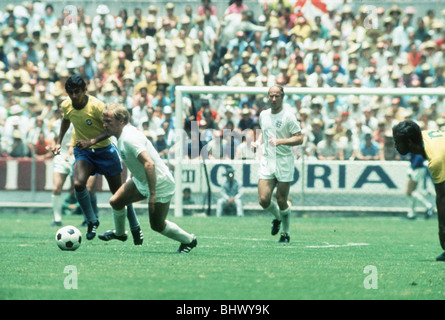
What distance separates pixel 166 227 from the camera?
1092 centimetres

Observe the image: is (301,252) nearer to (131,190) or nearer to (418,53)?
(131,190)

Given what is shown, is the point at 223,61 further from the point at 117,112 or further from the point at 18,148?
the point at 117,112

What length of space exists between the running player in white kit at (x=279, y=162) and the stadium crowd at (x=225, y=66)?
6.82 m

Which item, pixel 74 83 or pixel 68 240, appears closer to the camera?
pixel 68 240

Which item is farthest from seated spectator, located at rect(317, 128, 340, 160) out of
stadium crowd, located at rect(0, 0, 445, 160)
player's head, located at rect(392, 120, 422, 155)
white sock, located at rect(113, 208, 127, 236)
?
player's head, located at rect(392, 120, 422, 155)

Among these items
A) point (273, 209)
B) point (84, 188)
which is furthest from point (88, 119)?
point (273, 209)

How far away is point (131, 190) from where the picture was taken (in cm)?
1130

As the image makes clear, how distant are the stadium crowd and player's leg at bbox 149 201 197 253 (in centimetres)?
947

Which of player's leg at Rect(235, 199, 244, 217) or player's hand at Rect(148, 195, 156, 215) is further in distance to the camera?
player's leg at Rect(235, 199, 244, 217)

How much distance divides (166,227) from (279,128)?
3.37 meters

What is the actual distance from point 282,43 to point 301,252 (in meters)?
12.6

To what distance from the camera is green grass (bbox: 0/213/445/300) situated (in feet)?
26.4

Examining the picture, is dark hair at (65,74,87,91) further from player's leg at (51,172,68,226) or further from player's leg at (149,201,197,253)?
player's leg at (51,172,68,226)
